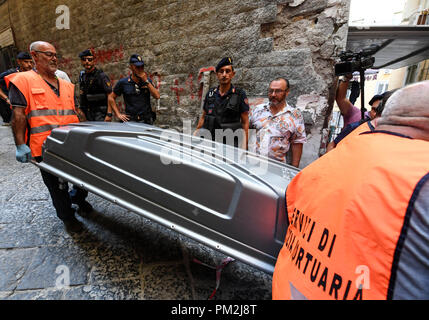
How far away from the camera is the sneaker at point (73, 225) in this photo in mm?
1881

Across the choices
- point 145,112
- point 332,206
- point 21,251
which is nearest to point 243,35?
point 145,112

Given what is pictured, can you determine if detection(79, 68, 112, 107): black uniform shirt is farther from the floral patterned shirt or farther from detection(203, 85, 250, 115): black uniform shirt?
the floral patterned shirt

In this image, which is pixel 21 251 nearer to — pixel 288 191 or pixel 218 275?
pixel 218 275

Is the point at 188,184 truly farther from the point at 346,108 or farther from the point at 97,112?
the point at 97,112

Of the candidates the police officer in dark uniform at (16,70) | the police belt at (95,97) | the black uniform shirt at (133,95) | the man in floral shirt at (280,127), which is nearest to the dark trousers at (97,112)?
the police belt at (95,97)

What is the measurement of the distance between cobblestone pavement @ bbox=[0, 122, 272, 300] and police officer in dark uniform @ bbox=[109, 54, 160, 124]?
1550 millimetres

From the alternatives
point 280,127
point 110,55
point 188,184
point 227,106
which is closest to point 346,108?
point 280,127

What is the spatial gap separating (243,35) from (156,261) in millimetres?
3048

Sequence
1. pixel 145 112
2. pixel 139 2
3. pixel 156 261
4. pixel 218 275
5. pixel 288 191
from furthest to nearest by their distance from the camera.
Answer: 1. pixel 139 2
2. pixel 145 112
3. pixel 156 261
4. pixel 218 275
5. pixel 288 191

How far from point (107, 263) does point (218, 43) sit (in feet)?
10.5

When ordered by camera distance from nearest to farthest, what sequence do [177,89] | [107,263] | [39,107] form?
1. [107,263]
2. [39,107]
3. [177,89]

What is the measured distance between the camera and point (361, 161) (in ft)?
2.18

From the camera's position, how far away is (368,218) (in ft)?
1.87

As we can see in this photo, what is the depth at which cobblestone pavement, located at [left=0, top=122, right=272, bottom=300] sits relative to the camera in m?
1.33
